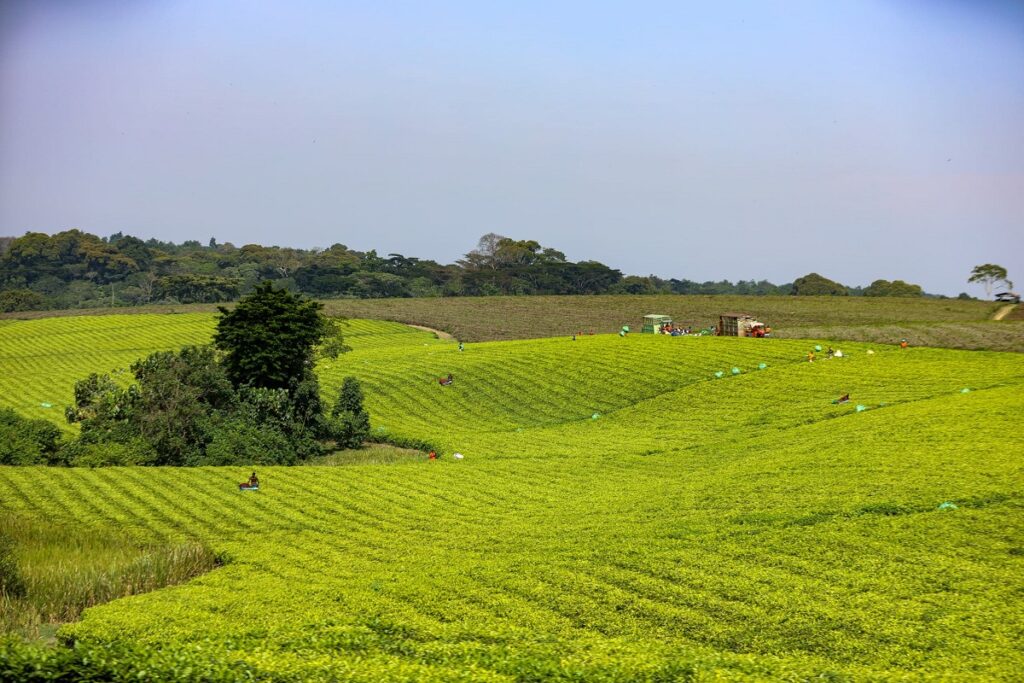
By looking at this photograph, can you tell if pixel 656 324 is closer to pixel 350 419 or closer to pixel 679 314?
pixel 679 314

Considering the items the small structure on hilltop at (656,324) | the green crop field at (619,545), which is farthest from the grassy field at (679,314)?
the green crop field at (619,545)

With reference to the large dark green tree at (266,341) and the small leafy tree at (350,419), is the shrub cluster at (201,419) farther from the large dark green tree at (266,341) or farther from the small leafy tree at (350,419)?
the large dark green tree at (266,341)

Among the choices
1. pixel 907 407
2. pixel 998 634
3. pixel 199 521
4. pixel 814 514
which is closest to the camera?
pixel 998 634

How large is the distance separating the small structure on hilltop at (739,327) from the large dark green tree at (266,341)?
43368 millimetres

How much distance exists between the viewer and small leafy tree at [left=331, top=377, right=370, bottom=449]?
201ft

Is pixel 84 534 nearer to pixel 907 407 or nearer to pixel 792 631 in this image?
pixel 792 631

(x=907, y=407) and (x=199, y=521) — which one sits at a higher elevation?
(x=907, y=407)

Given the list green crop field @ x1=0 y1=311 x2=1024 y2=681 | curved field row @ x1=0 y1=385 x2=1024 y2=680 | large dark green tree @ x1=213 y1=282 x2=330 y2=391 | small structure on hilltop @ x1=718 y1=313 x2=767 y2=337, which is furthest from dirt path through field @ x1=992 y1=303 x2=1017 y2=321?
large dark green tree @ x1=213 y1=282 x2=330 y2=391

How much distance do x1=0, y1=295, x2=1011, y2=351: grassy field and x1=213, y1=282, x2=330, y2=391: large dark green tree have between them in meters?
44.4

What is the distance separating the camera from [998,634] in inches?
853

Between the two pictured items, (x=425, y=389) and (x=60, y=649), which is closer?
(x=60, y=649)

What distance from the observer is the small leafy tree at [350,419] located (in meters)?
61.3

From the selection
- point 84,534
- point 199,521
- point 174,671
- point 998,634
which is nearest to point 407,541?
point 199,521

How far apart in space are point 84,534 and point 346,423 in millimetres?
26155
